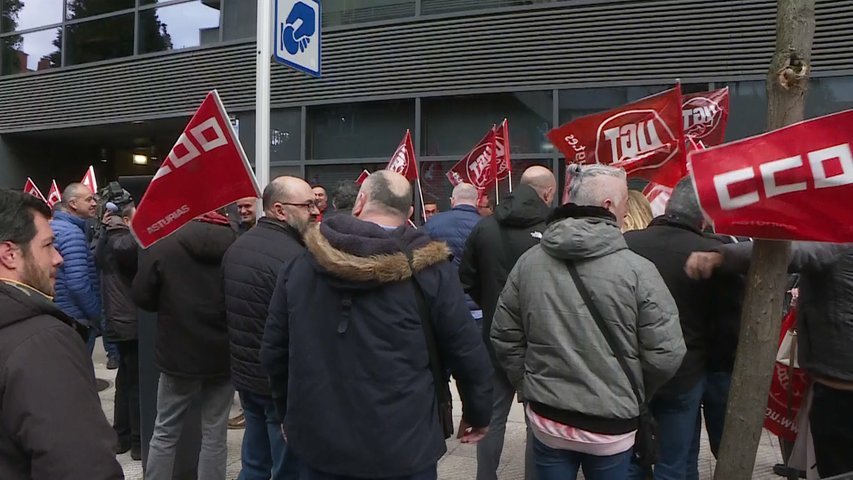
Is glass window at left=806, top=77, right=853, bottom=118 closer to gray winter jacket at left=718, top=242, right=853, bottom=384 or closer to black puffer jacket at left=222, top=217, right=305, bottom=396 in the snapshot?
gray winter jacket at left=718, top=242, right=853, bottom=384

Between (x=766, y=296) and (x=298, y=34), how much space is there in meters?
4.07

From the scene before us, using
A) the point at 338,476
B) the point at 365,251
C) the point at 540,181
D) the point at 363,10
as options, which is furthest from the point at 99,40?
the point at 338,476

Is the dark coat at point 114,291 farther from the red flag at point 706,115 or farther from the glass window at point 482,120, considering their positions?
the glass window at point 482,120

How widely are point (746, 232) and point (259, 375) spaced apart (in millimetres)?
2290

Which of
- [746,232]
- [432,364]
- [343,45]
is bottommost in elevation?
[432,364]

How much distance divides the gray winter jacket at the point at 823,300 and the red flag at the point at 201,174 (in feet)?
7.59

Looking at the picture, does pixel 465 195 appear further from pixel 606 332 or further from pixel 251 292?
pixel 606 332

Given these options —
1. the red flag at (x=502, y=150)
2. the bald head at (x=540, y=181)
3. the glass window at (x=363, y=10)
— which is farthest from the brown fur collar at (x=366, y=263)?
the glass window at (x=363, y=10)

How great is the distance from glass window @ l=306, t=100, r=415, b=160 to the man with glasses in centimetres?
654

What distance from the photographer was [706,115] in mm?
6676

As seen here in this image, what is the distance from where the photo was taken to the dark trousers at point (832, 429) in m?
2.88

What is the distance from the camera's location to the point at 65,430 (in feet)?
5.11

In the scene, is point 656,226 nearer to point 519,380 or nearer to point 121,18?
point 519,380

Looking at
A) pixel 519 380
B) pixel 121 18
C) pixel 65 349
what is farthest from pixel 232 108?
pixel 65 349
